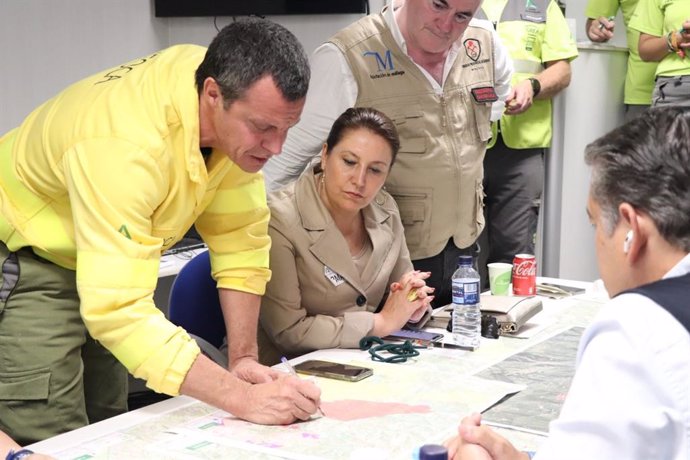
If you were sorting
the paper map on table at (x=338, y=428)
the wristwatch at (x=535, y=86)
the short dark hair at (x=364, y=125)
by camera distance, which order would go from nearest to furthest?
the paper map on table at (x=338, y=428), the short dark hair at (x=364, y=125), the wristwatch at (x=535, y=86)

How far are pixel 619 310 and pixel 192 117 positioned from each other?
992mm

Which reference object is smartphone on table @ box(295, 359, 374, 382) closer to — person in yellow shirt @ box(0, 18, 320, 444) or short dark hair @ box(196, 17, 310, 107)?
person in yellow shirt @ box(0, 18, 320, 444)

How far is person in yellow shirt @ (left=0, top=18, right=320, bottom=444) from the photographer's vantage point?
1583 millimetres

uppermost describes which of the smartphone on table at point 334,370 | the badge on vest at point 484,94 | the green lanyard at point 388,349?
the badge on vest at point 484,94

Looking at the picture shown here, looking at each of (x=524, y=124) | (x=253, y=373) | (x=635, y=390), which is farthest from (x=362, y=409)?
(x=524, y=124)

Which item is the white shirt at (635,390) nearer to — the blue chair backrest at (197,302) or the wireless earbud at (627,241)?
the wireless earbud at (627,241)

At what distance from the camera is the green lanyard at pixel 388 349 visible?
80.8 inches

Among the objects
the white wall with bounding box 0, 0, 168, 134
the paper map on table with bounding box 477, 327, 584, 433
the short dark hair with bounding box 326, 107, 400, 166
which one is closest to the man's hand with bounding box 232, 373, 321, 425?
the paper map on table with bounding box 477, 327, 584, 433

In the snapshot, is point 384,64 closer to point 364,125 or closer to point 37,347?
point 364,125

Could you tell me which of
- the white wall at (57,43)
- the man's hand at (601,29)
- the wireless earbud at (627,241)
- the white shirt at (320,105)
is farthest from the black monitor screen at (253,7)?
the wireless earbud at (627,241)

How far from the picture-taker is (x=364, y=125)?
2.32 meters

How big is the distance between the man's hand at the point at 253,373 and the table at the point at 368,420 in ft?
0.38

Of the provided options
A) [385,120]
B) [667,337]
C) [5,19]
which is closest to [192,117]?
[385,120]

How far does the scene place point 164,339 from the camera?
1.60 meters
